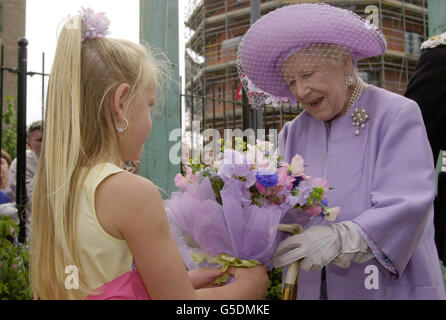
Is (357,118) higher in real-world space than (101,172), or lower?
higher

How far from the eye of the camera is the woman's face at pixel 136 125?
1336 mm

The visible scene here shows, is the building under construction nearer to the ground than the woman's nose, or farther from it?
farther from it

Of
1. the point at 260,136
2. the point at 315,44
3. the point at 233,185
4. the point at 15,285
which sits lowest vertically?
the point at 15,285

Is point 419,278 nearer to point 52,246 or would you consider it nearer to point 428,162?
point 428,162

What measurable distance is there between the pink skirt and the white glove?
1.45 feet

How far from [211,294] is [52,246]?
1.49 feet

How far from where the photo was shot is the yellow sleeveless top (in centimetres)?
117

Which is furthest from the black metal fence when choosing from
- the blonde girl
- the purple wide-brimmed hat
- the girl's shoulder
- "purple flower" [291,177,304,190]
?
"purple flower" [291,177,304,190]

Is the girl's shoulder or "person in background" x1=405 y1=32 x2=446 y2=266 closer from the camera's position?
the girl's shoulder

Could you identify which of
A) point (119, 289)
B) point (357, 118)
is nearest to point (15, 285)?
point (119, 289)

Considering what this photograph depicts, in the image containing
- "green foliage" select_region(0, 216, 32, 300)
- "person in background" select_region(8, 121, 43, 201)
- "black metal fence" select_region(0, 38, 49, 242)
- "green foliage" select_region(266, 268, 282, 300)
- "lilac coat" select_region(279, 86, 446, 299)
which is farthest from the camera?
"person in background" select_region(8, 121, 43, 201)

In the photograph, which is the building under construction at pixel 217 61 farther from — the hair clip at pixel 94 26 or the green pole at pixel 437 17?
the hair clip at pixel 94 26

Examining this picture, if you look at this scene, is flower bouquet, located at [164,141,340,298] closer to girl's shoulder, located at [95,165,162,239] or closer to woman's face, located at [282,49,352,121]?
girl's shoulder, located at [95,165,162,239]

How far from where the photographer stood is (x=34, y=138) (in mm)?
4055
